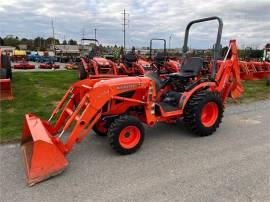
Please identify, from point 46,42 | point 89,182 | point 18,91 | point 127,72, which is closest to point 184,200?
point 89,182

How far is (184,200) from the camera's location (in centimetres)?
286

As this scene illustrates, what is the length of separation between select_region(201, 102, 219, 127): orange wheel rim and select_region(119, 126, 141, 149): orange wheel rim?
55.6 inches

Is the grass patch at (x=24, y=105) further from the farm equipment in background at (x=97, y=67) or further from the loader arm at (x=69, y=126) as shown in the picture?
the farm equipment in background at (x=97, y=67)

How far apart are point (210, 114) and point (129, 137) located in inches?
69.1

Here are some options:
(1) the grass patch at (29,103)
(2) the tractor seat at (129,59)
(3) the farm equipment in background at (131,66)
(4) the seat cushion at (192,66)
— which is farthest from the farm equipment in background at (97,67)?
(4) the seat cushion at (192,66)

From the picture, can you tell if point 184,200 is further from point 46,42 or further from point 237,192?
point 46,42

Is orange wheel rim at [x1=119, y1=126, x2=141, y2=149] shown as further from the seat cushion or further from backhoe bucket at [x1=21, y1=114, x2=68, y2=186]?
the seat cushion

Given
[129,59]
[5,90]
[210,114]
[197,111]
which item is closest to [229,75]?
[210,114]

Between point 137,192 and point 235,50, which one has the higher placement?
point 235,50

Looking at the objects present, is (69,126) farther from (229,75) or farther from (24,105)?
(24,105)

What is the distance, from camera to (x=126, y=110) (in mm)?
4348

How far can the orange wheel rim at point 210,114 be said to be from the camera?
16.1 ft

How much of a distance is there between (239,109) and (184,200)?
181 inches

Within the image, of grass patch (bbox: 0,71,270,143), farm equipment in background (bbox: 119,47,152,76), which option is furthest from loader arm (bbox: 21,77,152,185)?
farm equipment in background (bbox: 119,47,152,76)
